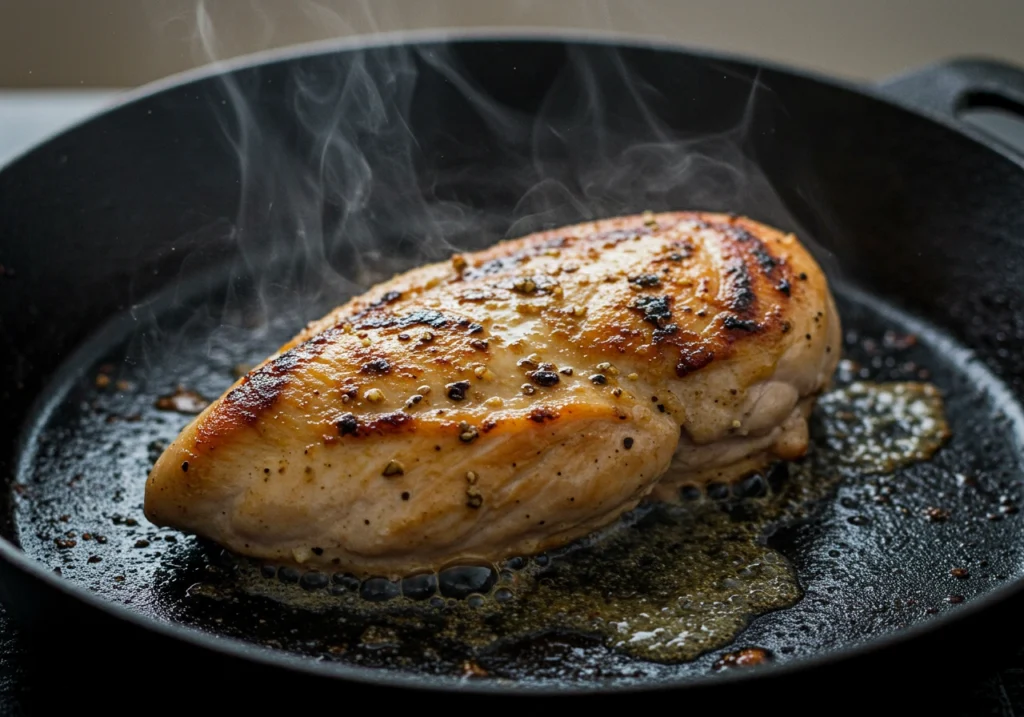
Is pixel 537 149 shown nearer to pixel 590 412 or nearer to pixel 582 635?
pixel 590 412

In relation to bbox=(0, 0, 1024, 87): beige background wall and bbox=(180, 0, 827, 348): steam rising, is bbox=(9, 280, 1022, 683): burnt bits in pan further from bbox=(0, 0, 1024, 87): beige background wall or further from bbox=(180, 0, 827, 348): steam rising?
bbox=(0, 0, 1024, 87): beige background wall

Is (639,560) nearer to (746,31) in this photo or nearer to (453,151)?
(453,151)

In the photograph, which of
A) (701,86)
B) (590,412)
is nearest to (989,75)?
(701,86)

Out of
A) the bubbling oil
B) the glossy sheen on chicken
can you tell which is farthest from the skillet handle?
the bubbling oil

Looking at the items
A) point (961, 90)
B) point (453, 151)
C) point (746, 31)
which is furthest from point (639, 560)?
point (746, 31)

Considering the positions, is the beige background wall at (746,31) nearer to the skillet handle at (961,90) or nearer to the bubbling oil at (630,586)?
the skillet handle at (961,90)
